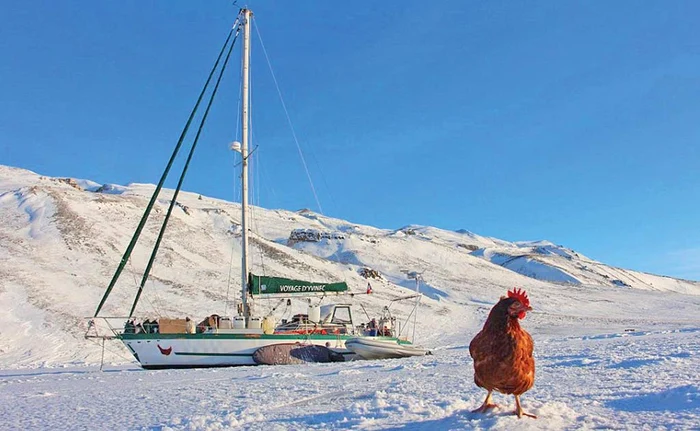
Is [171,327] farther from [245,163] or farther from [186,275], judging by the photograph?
[186,275]

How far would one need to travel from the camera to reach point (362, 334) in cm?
2286

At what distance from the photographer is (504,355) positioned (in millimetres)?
5504

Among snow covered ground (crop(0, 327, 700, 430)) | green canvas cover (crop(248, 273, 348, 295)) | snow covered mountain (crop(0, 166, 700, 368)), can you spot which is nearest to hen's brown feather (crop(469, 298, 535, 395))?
snow covered ground (crop(0, 327, 700, 430))

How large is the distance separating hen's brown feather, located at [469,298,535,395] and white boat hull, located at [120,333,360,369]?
558 inches

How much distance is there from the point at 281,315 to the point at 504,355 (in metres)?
34.8

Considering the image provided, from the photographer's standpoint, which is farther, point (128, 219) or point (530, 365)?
point (128, 219)

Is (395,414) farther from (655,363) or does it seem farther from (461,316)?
(461,316)

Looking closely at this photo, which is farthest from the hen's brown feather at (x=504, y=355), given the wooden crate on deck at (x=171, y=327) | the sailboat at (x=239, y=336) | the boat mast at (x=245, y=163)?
the boat mast at (x=245, y=163)

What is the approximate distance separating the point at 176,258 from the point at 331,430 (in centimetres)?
4253

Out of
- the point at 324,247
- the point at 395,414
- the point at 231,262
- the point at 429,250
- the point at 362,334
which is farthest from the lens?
the point at 429,250

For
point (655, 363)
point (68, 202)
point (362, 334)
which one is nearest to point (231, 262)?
point (68, 202)

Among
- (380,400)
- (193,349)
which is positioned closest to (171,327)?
(193,349)

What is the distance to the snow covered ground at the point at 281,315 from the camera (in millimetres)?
6758

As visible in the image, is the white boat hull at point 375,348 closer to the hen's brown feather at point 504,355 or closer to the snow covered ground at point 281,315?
the snow covered ground at point 281,315
